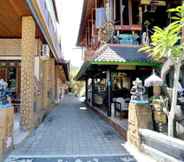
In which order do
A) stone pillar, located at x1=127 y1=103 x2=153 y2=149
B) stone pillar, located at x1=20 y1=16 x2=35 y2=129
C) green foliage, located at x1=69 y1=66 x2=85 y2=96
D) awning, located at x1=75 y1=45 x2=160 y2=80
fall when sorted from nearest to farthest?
stone pillar, located at x1=127 y1=103 x2=153 y2=149 < stone pillar, located at x1=20 y1=16 x2=35 y2=129 < awning, located at x1=75 y1=45 x2=160 y2=80 < green foliage, located at x1=69 y1=66 x2=85 y2=96

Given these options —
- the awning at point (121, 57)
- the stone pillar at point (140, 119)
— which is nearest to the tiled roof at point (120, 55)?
the awning at point (121, 57)

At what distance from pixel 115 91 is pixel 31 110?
585 centimetres

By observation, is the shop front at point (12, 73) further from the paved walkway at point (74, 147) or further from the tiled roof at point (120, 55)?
the tiled roof at point (120, 55)

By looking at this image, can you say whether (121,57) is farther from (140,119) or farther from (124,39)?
(140,119)

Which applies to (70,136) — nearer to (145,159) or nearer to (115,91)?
(145,159)

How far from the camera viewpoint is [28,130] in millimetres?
10117

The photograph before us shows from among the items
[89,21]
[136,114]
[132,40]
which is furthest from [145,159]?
[89,21]

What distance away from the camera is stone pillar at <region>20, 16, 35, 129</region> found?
1030cm

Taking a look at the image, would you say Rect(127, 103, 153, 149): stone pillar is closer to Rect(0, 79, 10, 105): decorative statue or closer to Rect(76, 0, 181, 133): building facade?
Rect(0, 79, 10, 105): decorative statue

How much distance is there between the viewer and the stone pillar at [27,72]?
10.3 m

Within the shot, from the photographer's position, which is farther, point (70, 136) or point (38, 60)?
point (38, 60)

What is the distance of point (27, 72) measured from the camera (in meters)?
10.4

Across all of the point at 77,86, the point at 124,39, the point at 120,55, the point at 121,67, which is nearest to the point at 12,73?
the point at 121,67

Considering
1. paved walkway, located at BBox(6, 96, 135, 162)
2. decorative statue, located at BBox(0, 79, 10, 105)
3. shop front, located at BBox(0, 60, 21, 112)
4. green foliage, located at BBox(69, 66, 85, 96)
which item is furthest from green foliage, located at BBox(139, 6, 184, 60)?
green foliage, located at BBox(69, 66, 85, 96)
